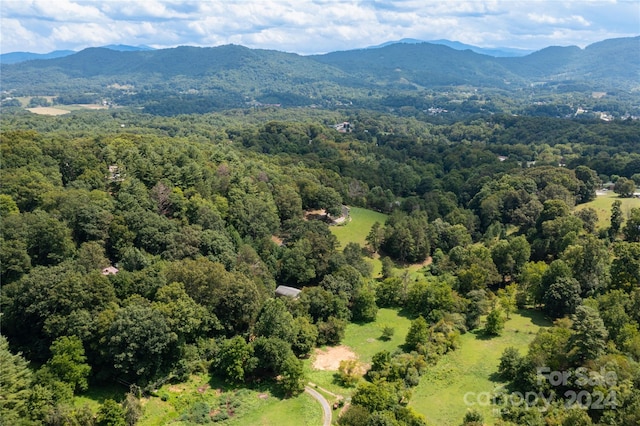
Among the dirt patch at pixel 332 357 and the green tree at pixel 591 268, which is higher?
the green tree at pixel 591 268

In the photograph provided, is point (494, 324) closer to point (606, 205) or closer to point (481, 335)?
point (481, 335)

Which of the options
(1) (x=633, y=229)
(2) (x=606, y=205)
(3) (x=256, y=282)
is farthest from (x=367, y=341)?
(2) (x=606, y=205)

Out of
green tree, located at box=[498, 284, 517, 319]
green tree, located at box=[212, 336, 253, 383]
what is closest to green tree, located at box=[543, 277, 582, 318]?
green tree, located at box=[498, 284, 517, 319]

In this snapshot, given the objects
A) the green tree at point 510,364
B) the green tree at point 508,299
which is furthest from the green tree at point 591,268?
the green tree at point 510,364

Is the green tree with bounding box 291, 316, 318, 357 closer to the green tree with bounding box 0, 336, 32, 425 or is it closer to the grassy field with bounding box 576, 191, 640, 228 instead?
the green tree with bounding box 0, 336, 32, 425

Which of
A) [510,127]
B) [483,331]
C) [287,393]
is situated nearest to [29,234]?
[287,393]

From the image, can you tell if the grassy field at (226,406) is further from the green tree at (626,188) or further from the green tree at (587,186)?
the green tree at (626,188)
